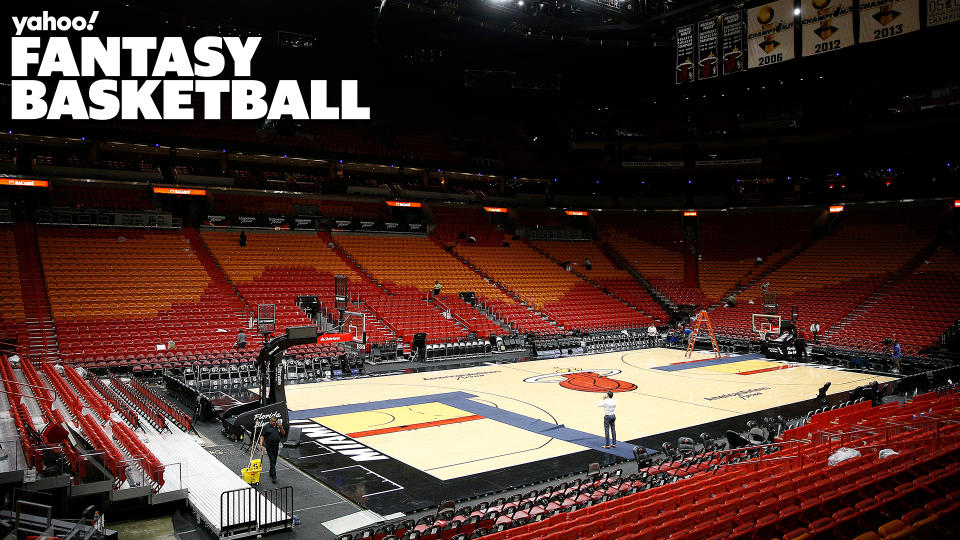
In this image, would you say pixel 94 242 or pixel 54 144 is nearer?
pixel 94 242

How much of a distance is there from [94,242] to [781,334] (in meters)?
30.9

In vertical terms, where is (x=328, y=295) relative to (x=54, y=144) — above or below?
below

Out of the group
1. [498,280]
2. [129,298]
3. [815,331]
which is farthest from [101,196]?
[815,331]

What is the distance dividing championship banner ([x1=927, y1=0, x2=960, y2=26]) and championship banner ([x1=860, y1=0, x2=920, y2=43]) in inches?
11.0

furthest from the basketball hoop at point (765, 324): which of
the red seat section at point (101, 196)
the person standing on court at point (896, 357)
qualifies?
the red seat section at point (101, 196)

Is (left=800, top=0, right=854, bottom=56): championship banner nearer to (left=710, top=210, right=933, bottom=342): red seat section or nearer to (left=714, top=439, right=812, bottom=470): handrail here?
(left=714, top=439, right=812, bottom=470): handrail

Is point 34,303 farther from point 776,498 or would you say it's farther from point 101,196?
point 776,498

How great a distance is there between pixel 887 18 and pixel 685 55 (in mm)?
6089

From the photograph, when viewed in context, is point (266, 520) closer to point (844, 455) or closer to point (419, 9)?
point (844, 455)

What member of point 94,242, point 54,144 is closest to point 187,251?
point 94,242

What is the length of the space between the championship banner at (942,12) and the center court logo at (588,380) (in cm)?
1315

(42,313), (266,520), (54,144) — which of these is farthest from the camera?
(54,144)

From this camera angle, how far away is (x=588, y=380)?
71.1ft

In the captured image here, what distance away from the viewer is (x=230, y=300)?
85.3 ft
